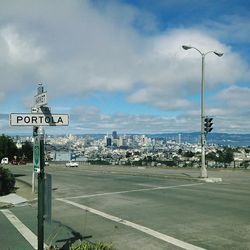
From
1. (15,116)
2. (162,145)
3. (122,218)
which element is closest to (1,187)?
(122,218)

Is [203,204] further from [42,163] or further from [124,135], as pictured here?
[124,135]

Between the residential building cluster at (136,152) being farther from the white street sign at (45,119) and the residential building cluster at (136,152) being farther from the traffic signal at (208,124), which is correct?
the traffic signal at (208,124)

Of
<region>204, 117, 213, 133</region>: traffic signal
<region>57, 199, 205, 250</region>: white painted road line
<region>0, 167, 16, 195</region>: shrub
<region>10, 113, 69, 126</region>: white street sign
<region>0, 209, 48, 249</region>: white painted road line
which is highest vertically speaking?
<region>204, 117, 213, 133</region>: traffic signal

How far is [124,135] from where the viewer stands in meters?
164

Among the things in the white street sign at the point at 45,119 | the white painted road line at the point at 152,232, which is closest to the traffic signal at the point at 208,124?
the white painted road line at the point at 152,232

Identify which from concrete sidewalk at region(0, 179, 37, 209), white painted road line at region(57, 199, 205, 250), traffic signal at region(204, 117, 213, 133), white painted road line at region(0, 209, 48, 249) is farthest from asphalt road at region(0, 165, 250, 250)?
traffic signal at region(204, 117, 213, 133)

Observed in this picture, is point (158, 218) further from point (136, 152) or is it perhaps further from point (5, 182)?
point (136, 152)

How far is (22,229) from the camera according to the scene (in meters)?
11.9

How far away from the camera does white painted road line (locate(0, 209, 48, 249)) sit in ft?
33.6

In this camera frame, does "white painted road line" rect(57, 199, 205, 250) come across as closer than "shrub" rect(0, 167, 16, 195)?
Yes

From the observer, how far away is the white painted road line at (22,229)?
1025cm

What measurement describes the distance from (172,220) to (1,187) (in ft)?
32.9

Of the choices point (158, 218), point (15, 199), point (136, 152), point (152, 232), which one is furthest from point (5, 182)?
point (136, 152)

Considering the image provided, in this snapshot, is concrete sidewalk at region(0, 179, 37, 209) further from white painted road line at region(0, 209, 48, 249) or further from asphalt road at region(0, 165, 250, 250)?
white painted road line at region(0, 209, 48, 249)
